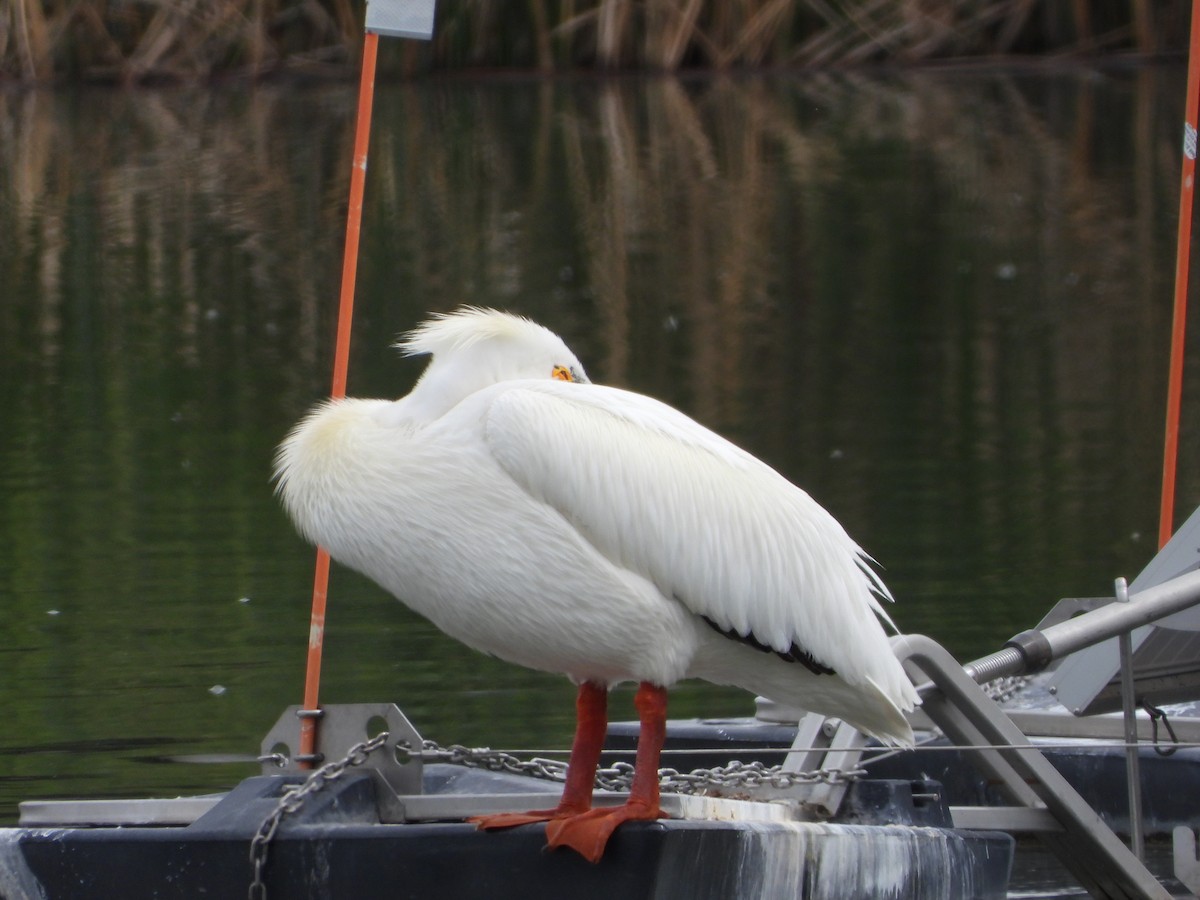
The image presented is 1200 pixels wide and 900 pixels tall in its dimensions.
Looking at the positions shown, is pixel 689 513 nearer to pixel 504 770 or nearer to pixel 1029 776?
pixel 504 770

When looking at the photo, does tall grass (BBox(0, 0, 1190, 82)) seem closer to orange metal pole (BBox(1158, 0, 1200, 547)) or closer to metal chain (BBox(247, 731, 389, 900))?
orange metal pole (BBox(1158, 0, 1200, 547))

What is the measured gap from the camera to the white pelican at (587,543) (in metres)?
3.71

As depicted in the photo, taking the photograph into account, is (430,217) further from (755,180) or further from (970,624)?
(970,624)

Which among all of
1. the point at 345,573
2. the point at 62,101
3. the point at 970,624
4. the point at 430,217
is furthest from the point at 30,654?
the point at 62,101

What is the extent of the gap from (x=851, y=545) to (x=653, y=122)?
16.4 meters

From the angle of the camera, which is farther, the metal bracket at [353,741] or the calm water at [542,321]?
the calm water at [542,321]

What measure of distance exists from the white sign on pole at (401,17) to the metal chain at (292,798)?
141 cm

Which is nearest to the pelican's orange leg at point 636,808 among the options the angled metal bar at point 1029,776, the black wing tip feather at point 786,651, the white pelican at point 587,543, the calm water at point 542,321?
the white pelican at point 587,543

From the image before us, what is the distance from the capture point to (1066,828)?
4.59 metres

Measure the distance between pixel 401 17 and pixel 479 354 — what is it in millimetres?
997

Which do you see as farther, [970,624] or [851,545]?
[970,624]

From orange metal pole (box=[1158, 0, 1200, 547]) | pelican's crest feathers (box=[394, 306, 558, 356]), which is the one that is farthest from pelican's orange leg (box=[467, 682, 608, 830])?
orange metal pole (box=[1158, 0, 1200, 547])

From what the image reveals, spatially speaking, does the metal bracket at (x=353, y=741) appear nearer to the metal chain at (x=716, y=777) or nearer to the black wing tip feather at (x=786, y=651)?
the metal chain at (x=716, y=777)

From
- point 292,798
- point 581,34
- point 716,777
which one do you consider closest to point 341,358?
point 292,798
